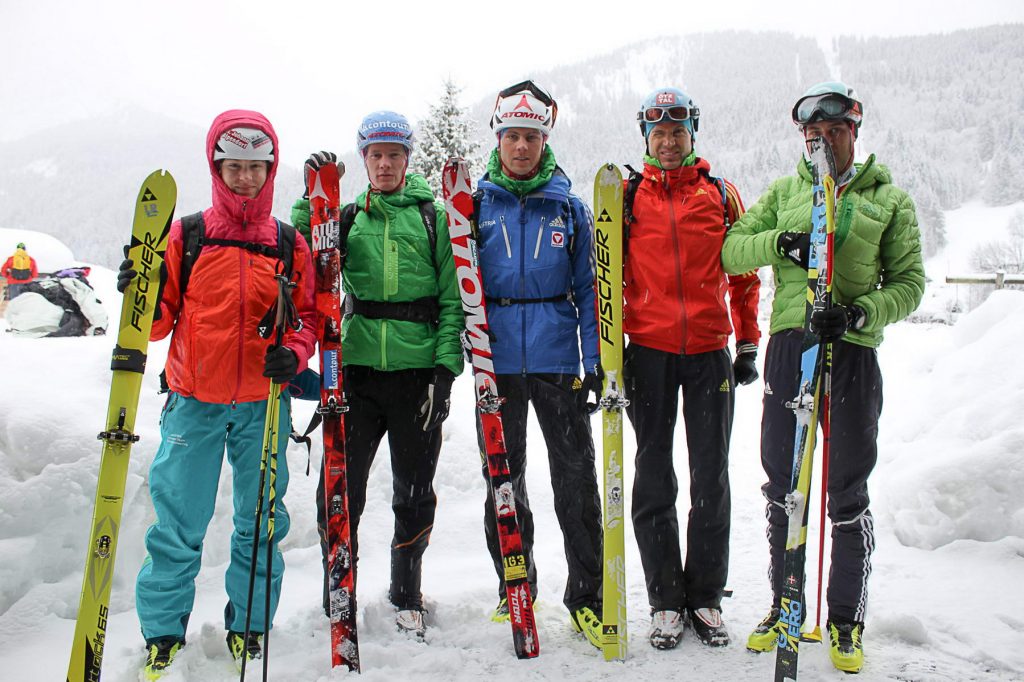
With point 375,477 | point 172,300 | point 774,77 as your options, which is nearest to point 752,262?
point 172,300

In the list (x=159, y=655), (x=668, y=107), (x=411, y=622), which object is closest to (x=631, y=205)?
(x=668, y=107)

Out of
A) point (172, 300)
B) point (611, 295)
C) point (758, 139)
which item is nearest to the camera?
point (172, 300)

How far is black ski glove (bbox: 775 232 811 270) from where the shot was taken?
2.80 meters

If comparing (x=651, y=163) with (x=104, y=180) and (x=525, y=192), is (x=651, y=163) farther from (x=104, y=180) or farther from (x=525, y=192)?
(x=104, y=180)

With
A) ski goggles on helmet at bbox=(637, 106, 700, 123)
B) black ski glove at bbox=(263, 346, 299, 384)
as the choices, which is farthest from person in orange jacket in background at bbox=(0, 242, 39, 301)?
ski goggles on helmet at bbox=(637, 106, 700, 123)

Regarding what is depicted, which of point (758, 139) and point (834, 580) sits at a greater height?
point (758, 139)

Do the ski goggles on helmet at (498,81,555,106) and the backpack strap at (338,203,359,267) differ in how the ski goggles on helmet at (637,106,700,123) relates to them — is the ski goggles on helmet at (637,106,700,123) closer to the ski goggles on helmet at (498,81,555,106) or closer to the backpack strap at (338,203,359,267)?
the ski goggles on helmet at (498,81,555,106)

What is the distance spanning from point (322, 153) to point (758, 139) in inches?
4226

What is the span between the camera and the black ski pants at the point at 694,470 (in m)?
3.17

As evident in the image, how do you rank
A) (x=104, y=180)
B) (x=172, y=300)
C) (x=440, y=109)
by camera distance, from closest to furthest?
(x=172, y=300)
(x=440, y=109)
(x=104, y=180)

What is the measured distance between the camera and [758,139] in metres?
98.6

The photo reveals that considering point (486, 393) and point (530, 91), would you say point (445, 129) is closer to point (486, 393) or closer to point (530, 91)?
point (530, 91)

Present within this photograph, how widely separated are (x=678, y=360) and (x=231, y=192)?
2.27 metres

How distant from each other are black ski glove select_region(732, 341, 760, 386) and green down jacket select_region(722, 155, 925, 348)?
398 mm
